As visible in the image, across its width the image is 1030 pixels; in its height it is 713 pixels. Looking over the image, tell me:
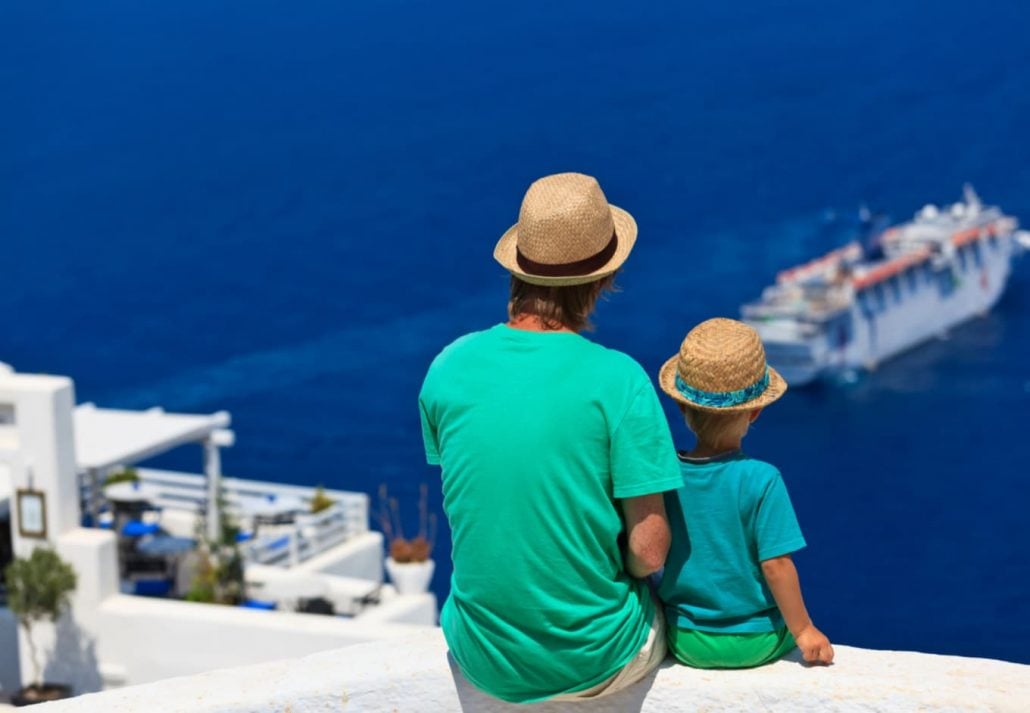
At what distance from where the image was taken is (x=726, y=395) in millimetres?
2850

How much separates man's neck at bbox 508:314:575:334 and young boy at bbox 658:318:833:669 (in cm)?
27

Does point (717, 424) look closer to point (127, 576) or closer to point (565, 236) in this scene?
point (565, 236)

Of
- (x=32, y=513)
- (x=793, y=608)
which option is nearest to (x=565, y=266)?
(x=793, y=608)

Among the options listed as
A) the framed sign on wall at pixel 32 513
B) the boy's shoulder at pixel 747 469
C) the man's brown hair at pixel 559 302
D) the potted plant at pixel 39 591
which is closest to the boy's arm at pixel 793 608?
the boy's shoulder at pixel 747 469

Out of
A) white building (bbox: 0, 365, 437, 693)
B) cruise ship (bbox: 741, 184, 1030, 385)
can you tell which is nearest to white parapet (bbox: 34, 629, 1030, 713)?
white building (bbox: 0, 365, 437, 693)

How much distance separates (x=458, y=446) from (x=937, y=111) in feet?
239

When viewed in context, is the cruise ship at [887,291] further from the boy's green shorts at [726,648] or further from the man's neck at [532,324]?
the man's neck at [532,324]

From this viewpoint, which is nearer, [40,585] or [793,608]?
[793,608]

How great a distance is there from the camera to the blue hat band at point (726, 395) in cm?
285

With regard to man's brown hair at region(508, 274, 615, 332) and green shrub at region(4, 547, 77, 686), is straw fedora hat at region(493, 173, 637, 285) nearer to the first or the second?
man's brown hair at region(508, 274, 615, 332)

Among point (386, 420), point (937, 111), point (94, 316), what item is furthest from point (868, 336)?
point (94, 316)

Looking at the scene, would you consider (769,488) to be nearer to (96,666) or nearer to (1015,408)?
(96,666)

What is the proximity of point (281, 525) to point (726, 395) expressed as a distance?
38.0 ft

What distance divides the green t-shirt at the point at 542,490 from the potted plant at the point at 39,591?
25.9ft
